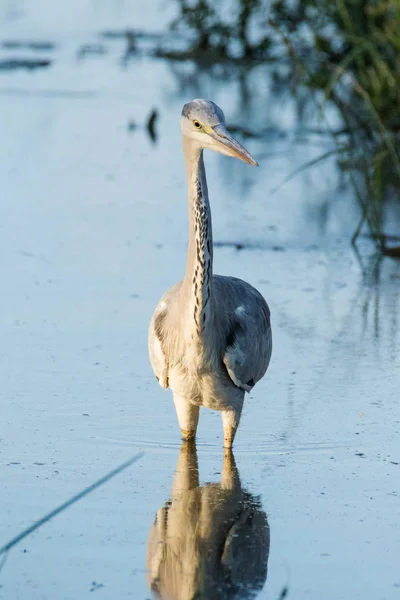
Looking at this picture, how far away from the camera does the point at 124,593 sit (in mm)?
4164

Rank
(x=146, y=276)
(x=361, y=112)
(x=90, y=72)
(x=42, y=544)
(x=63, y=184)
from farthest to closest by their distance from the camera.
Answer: (x=90, y=72) → (x=361, y=112) → (x=63, y=184) → (x=146, y=276) → (x=42, y=544)

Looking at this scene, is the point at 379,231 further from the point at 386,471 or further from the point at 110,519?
the point at 110,519

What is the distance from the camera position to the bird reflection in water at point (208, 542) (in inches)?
168

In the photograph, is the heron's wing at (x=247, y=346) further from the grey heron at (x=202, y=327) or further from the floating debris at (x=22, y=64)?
the floating debris at (x=22, y=64)

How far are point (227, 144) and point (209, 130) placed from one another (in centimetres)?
12

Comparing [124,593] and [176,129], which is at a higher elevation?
[124,593]

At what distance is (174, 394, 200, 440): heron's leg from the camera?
5.53 meters

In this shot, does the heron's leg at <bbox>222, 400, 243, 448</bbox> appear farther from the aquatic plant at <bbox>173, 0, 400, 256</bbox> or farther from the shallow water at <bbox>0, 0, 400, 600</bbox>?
the aquatic plant at <bbox>173, 0, 400, 256</bbox>

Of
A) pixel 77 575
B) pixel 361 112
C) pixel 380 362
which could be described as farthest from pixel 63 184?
pixel 77 575

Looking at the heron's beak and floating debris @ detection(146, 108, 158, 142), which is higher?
the heron's beak

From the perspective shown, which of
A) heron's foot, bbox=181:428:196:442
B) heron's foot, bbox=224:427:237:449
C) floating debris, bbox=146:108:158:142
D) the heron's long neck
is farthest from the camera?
floating debris, bbox=146:108:158:142

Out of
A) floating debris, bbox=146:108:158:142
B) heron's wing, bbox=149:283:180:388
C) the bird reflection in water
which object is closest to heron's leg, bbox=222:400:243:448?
the bird reflection in water

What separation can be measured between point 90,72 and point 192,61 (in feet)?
5.06

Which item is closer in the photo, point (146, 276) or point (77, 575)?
point (77, 575)
